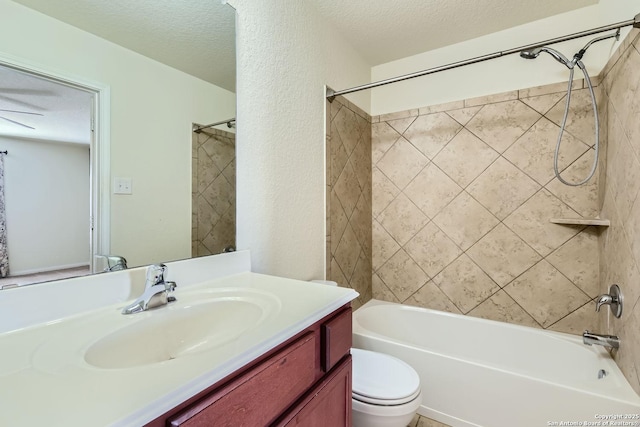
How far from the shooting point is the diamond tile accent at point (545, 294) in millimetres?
1757

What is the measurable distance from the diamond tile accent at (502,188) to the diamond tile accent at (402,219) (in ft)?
1.40

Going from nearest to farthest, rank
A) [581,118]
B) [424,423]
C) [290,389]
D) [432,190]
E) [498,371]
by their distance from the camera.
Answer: [290,389] < [498,371] < [424,423] < [581,118] < [432,190]

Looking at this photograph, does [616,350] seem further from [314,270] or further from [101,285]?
[101,285]

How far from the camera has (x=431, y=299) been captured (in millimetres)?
2166

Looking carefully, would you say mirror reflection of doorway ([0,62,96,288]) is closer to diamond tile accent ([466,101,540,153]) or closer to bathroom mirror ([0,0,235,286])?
bathroom mirror ([0,0,235,286])

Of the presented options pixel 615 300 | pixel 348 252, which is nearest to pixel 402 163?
pixel 348 252

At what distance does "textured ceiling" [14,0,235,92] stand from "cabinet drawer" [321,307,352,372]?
1.07 metres

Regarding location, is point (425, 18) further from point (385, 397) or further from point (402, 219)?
point (385, 397)

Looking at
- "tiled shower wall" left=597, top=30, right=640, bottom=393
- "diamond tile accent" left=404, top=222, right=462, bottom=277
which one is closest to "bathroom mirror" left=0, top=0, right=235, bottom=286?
"diamond tile accent" left=404, top=222, right=462, bottom=277

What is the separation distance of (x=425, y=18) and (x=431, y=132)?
0.75 m

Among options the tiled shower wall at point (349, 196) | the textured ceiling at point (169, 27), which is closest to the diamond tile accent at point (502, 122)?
the tiled shower wall at point (349, 196)

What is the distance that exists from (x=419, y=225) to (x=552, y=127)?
105 cm

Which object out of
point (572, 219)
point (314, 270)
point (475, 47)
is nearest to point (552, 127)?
point (572, 219)

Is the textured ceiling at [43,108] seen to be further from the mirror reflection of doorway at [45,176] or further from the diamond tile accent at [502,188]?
the diamond tile accent at [502,188]
